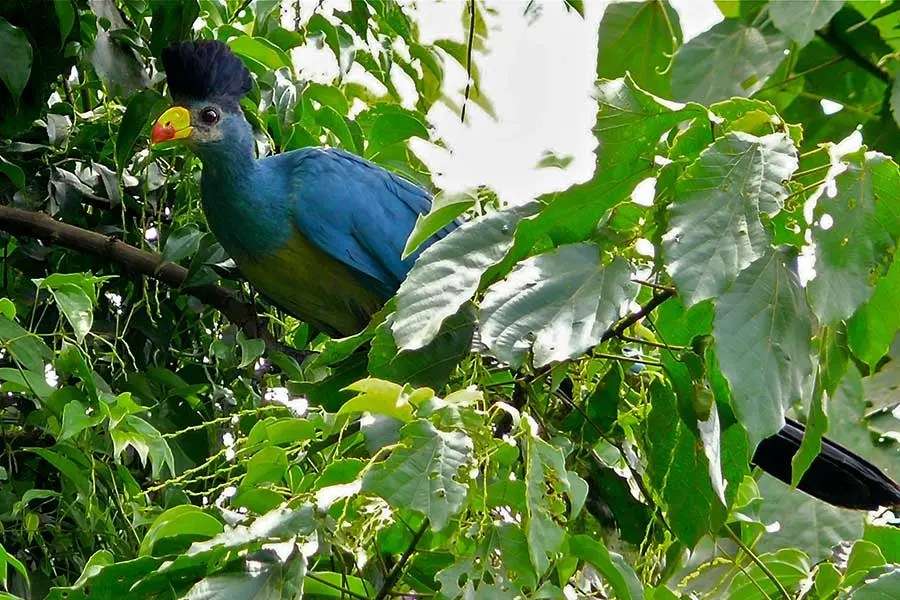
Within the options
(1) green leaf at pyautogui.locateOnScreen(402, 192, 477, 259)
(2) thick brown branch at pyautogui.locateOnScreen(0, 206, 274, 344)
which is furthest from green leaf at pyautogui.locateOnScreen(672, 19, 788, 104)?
(2) thick brown branch at pyautogui.locateOnScreen(0, 206, 274, 344)

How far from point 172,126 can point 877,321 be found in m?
2.09

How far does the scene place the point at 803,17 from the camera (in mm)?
935

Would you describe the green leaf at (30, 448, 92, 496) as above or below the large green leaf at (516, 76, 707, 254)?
below

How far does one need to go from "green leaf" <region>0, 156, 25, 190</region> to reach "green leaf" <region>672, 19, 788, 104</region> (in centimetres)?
176

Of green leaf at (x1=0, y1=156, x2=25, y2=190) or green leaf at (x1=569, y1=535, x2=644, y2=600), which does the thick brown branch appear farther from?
green leaf at (x1=569, y1=535, x2=644, y2=600)

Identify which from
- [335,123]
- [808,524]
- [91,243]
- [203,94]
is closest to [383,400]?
[808,524]

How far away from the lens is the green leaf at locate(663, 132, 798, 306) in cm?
103

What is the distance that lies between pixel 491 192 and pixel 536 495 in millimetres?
374

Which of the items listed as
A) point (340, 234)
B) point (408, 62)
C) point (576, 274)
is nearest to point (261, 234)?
point (340, 234)

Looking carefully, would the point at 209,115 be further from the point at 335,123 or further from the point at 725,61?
the point at 725,61

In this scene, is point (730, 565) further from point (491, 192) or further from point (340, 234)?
point (340, 234)

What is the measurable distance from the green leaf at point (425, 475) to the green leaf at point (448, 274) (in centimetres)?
10

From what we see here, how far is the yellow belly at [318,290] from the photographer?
3230 millimetres

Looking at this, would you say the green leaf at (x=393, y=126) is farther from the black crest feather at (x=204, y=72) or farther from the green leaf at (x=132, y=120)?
the green leaf at (x=132, y=120)
